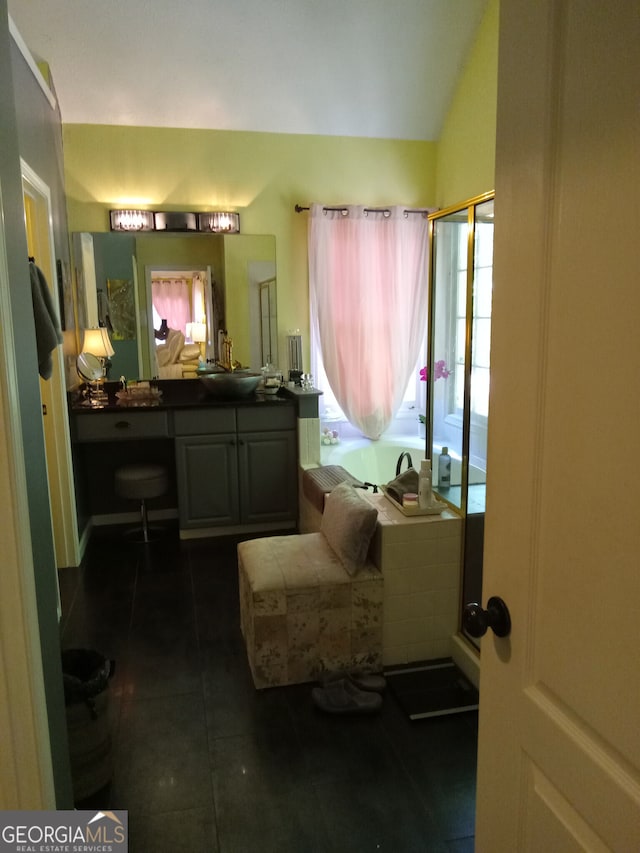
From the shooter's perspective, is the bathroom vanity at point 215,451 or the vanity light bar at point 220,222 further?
the vanity light bar at point 220,222

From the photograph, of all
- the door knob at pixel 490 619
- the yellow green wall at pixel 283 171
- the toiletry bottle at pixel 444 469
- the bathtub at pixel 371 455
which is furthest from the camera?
the bathtub at pixel 371 455

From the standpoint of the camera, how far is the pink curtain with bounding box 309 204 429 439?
450 cm

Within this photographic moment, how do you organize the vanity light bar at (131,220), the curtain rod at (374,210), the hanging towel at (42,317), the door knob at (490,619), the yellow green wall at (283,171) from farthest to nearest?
the curtain rod at (374,210) → the vanity light bar at (131,220) → the yellow green wall at (283,171) → the hanging towel at (42,317) → the door knob at (490,619)

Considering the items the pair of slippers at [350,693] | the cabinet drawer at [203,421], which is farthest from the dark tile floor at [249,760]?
the cabinet drawer at [203,421]

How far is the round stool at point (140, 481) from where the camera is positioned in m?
3.95

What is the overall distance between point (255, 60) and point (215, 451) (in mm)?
2364

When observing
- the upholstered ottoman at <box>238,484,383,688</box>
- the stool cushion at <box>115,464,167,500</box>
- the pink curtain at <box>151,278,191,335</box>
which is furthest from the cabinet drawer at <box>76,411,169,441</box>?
the upholstered ottoman at <box>238,484,383,688</box>

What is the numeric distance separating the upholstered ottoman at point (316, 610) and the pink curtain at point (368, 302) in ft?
6.92

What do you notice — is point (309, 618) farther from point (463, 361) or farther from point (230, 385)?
point (230, 385)

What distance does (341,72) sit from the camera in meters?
3.99

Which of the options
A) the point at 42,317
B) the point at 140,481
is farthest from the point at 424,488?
the point at 140,481

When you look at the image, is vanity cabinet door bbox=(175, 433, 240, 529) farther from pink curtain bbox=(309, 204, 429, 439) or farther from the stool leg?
pink curtain bbox=(309, 204, 429, 439)

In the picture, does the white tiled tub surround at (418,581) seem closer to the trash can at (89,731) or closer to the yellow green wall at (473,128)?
the trash can at (89,731)

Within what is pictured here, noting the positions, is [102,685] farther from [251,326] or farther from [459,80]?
[459,80]
